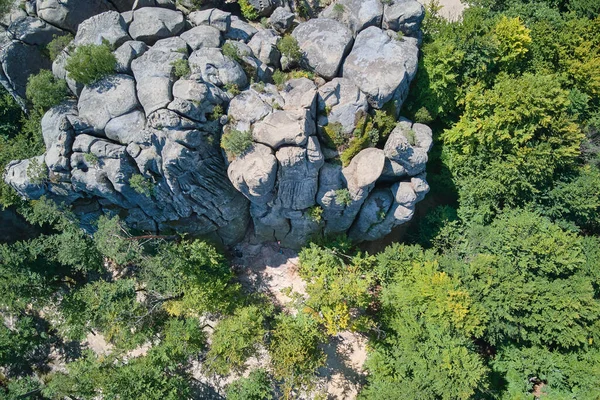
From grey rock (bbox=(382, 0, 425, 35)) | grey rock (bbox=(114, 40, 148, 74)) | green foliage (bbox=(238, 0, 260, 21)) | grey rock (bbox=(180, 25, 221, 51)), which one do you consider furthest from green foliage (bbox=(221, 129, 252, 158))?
grey rock (bbox=(382, 0, 425, 35))

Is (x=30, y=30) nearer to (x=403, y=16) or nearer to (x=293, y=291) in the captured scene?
(x=403, y=16)

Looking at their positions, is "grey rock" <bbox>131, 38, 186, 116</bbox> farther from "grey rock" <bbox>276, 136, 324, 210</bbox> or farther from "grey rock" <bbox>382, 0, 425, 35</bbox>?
"grey rock" <bbox>382, 0, 425, 35</bbox>

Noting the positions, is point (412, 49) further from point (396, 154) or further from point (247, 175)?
point (247, 175)

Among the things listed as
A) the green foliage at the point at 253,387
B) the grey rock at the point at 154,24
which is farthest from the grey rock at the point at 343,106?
the green foliage at the point at 253,387

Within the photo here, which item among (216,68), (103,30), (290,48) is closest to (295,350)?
(216,68)

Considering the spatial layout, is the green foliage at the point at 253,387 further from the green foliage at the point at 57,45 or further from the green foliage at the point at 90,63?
the green foliage at the point at 57,45

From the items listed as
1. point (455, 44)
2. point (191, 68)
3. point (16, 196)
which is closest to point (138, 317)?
point (16, 196)
